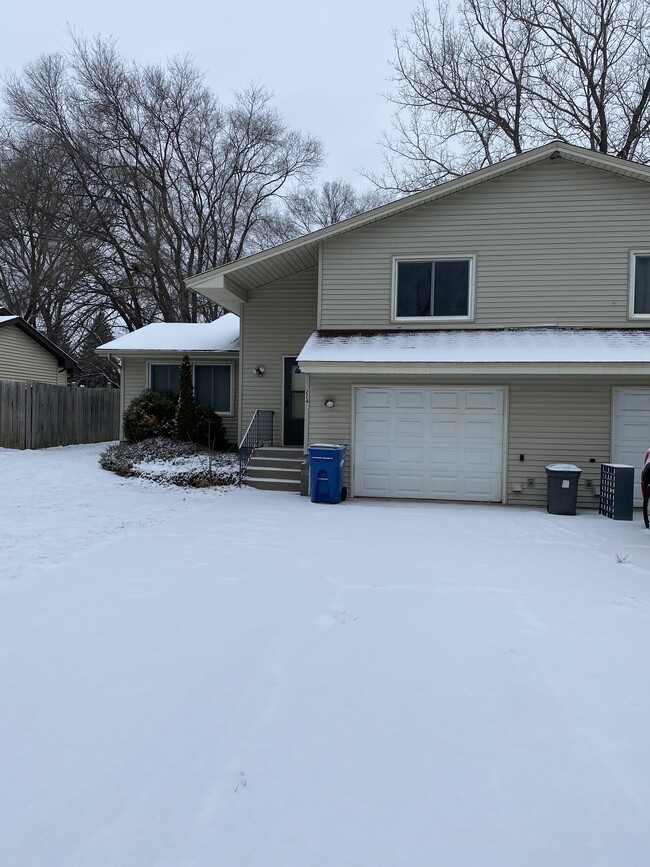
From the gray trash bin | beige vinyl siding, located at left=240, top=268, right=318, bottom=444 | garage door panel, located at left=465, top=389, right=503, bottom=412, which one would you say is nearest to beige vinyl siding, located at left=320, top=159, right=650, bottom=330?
garage door panel, located at left=465, top=389, right=503, bottom=412

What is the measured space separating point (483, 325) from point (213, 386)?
24.7ft

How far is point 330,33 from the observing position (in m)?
24.6

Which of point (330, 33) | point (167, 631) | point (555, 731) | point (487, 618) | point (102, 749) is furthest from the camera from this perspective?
point (330, 33)

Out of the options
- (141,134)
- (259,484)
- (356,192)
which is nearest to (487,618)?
(259,484)

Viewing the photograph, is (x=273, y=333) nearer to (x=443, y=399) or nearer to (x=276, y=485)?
(x=276, y=485)

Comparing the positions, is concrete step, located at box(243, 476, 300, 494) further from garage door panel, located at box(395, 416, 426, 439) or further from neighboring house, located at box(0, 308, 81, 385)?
neighboring house, located at box(0, 308, 81, 385)

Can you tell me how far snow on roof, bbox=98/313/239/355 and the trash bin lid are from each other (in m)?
8.32

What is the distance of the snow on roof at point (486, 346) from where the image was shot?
10148 mm

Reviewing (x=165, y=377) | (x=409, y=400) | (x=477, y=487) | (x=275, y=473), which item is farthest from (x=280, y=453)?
(x=165, y=377)

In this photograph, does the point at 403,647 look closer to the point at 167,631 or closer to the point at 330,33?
the point at 167,631

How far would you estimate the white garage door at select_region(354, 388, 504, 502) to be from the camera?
37.2ft

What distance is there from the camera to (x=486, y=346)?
10.8 meters

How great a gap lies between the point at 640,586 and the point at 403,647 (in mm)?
3075

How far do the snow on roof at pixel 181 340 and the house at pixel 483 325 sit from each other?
367 centimetres
